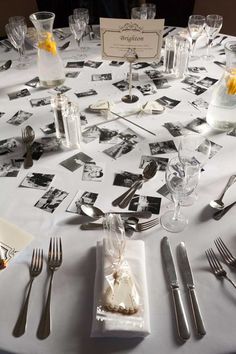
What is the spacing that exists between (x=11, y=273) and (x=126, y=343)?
268mm

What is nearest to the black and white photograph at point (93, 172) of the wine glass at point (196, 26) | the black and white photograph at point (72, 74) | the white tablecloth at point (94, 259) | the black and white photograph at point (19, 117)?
the white tablecloth at point (94, 259)

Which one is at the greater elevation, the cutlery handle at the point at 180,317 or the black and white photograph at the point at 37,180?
the black and white photograph at the point at 37,180

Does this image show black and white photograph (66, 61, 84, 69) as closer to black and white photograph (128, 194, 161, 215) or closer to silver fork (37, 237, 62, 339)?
black and white photograph (128, 194, 161, 215)

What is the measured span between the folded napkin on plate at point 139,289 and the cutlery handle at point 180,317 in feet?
0.17

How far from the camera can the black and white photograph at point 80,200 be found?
787 mm

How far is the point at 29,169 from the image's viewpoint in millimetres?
903

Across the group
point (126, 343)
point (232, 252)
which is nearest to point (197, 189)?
point (232, 252)

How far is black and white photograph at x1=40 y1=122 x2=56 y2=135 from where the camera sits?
1040mm

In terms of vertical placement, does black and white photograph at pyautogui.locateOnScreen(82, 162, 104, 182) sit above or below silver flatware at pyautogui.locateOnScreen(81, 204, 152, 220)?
above

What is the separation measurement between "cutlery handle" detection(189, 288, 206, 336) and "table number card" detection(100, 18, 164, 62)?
30.9 inches

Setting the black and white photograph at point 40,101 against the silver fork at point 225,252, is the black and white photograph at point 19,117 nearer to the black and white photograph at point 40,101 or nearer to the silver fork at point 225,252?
the black and white photograph at point 40,101

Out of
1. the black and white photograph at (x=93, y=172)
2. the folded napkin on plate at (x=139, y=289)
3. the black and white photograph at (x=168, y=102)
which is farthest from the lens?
the black and white photograph at (x=168, y=102)

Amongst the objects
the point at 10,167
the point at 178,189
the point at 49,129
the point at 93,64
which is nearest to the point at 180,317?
the point at 178,189

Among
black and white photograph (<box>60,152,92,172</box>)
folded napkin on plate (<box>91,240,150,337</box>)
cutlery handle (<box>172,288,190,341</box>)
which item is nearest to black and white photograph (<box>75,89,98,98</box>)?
black and white photograph (<box>60,152,92,172</box>)
